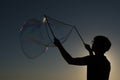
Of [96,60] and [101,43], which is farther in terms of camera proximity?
[101,43]

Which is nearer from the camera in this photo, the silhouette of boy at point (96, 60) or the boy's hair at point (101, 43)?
the silhouette of boy at point (96, 60)

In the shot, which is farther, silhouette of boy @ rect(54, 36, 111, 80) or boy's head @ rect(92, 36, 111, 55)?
boy's head @ rect(92, 36, 111, 55)

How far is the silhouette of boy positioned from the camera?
953 centimetres

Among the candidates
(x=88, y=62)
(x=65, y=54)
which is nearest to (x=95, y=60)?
(x=88, y=62)

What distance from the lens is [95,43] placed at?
32.3 feet

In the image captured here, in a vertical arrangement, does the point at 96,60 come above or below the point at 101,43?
below

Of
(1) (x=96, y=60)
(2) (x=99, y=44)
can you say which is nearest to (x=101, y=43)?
(2) (x=99, y=44)

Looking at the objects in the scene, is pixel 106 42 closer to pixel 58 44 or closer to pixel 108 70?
pixel 108 70

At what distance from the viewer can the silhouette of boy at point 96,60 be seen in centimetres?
953

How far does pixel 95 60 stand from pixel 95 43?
1.89 ft

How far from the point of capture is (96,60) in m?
9.62

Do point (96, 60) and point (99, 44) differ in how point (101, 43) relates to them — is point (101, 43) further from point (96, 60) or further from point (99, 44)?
point (96, 60)

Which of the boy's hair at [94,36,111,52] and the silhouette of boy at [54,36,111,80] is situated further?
the boy's hair at [94,36,111,52]

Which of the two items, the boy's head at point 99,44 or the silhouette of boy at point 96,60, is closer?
the silhouette of boy at point 96,60
